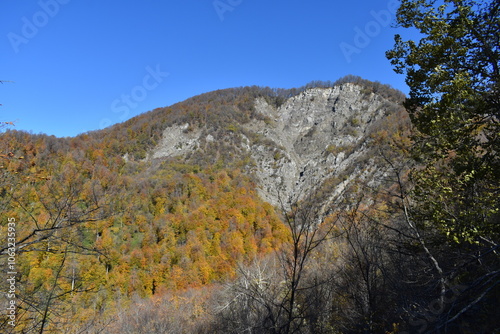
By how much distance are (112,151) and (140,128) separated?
17.8 meters

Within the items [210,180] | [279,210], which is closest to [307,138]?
[210,180]

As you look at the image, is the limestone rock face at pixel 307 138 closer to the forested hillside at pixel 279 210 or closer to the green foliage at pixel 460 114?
the forested hillside at pixel 279 210

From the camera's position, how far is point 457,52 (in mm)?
5352

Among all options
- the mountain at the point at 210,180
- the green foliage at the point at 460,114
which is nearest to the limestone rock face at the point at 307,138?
the mountain at the point at 210,180

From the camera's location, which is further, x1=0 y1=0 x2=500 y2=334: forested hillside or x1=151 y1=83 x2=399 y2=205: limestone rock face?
x1=151 y1=83 x2=399 y2=205: limestone rock face

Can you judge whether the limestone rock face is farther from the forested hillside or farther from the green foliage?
the green foliage

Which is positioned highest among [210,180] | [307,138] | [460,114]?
[307,138]

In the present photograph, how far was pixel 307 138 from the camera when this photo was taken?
101 m

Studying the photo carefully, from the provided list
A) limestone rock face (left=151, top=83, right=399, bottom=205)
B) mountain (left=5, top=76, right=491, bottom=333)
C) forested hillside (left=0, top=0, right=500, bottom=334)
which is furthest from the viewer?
limestone rock face (left=151, top=83, right=399, bottom=205)

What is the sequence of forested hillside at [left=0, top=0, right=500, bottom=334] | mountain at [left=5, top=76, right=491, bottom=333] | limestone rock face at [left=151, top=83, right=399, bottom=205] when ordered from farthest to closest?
limestone rock face at [left=151, top=83, right=399, bottom=205], mountain at [left=5, top=76, right=491, bottom=333], forested hillside at [left=0, top=0, right=500, bottom=334]

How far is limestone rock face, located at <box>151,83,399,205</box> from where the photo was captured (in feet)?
271

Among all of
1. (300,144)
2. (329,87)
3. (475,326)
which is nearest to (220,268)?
(475,326)

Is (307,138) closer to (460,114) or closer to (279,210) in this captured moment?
(279,210)

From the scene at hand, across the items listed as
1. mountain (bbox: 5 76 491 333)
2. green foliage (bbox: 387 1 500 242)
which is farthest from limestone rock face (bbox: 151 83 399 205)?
green foliage (bbox: 387 1 500 242)
